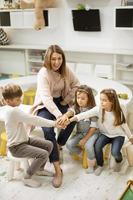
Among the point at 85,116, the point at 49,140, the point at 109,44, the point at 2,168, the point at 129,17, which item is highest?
the point at 129,17

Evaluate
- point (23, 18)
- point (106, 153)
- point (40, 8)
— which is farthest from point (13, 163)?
point (23, 18)

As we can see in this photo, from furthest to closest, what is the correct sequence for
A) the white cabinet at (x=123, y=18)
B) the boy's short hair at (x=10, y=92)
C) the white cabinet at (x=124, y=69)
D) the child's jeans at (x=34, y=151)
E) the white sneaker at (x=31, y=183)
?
the white cabinet at (x=124, y=69)
the white cabinet at (x=123, y=18)
the white sneaker at (x=31, y=183)
the child's jeans at (x=34, y=151)
the boy's short hair at (x=10, y=92)

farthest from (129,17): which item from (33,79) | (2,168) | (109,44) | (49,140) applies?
(2,168)

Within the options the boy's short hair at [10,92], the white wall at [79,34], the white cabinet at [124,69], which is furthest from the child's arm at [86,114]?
the white wall at [79,34]

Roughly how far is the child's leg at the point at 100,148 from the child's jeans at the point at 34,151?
1.30 ft

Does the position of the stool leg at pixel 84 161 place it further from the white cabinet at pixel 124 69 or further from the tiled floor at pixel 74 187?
the white cabinet at pixel 124 69

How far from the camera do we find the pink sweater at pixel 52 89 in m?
2.52

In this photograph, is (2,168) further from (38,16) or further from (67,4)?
(67,4)

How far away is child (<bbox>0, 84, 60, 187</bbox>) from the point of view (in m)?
2.21

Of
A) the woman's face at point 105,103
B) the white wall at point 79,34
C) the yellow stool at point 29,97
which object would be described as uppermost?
the white wall at point 79,34

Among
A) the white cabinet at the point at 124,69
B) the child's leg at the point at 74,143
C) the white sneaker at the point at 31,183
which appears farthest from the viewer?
the white cabinet at the point at 124,69

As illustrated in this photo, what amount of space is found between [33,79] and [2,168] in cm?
149

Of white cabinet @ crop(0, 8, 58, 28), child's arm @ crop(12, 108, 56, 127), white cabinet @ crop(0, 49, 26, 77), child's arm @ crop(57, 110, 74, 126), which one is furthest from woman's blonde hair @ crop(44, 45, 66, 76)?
white cabinet @ crop(0, 49, 26, 77)

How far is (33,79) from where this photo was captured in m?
3.88
